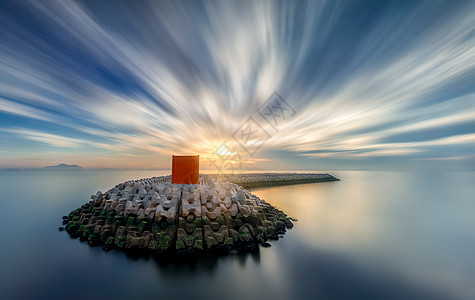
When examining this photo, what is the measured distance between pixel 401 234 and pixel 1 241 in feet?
59.5

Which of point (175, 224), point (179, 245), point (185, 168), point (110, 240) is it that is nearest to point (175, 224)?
point (175, 224)

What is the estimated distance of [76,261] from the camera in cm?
582

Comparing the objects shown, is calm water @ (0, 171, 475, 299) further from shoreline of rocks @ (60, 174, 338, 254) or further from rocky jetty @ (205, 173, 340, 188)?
rocky jetty @ (205, 173, 340, 188)

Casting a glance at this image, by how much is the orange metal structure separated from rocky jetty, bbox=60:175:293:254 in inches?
94.1

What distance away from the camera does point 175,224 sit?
631 cm

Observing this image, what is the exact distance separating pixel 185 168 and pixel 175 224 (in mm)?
4490

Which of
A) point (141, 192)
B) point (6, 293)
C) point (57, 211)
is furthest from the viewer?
point (57, 211)

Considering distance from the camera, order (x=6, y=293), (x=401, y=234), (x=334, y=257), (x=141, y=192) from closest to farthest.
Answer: (x=6, y=293)
(x=334, y=257)
(x=141, y=192)
(x=401, y=234)

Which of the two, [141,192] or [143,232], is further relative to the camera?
[141,192]

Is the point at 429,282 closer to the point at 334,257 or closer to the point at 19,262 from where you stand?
the point at 334,257

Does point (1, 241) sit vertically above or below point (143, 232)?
below

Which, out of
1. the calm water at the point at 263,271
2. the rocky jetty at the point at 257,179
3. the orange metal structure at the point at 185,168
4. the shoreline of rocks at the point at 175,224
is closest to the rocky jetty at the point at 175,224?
the shoreline of rocks at the point at 175,224

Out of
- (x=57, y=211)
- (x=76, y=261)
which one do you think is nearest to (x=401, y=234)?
(x=76, y=261)

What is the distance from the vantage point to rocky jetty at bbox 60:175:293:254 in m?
5.92
